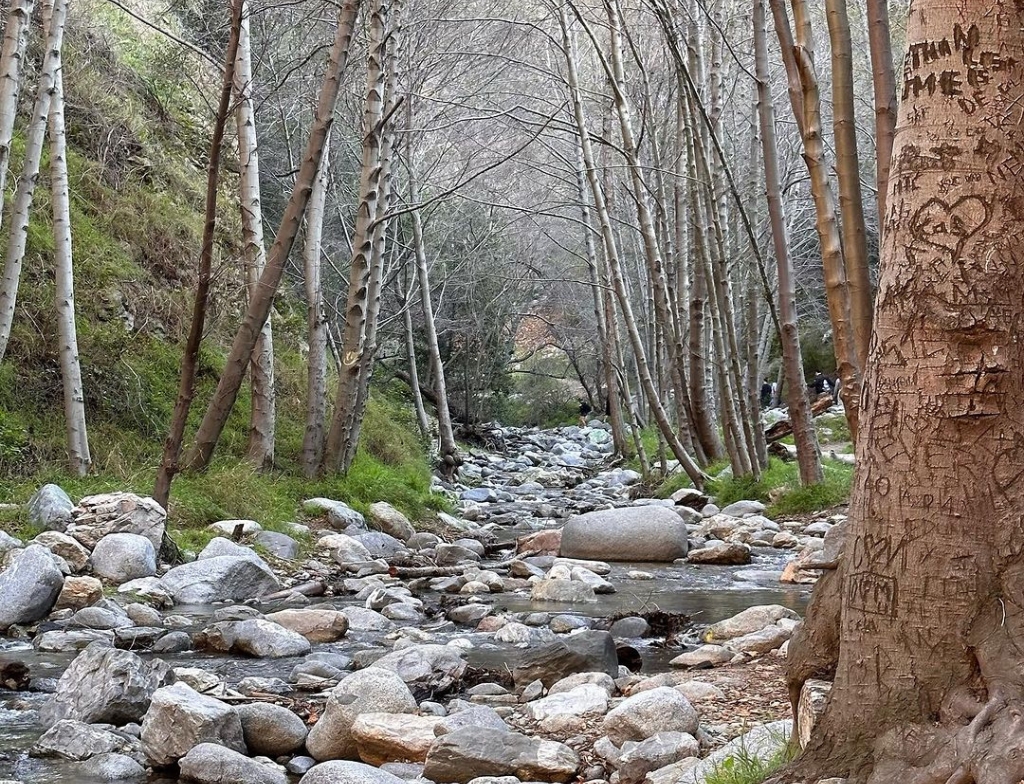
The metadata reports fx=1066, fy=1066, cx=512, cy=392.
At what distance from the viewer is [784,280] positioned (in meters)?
9.00

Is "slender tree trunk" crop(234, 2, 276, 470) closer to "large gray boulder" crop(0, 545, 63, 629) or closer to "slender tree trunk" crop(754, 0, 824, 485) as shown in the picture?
"large gray boulder" crop(0, 545, 63, 629)

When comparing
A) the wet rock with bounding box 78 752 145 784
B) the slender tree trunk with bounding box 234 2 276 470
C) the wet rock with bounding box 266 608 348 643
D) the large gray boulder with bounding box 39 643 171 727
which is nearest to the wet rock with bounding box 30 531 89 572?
the wet rock with bounding box 266 608 348 643

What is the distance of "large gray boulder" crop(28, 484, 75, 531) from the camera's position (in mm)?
7261

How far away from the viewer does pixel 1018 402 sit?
234 cm

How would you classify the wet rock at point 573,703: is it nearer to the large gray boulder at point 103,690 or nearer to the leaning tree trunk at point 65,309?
the large gray boulder at point 103,690

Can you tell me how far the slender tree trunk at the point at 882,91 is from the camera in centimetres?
386

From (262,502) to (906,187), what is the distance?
7.75 meters

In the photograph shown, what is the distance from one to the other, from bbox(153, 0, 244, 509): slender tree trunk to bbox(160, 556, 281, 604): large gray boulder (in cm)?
85

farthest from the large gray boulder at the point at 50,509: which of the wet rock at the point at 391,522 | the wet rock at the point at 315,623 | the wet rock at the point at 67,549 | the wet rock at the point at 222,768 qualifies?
the wet rock at the point at 222,768

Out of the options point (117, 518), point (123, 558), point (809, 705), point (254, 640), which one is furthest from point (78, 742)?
point (117, 518)

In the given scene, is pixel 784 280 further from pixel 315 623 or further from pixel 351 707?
pixel 351 707

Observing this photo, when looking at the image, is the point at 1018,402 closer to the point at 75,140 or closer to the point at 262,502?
the point at 262,502

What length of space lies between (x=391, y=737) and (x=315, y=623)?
237 cm

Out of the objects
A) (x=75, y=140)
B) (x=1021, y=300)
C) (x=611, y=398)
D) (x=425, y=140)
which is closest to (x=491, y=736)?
(x=1021, y=300)
